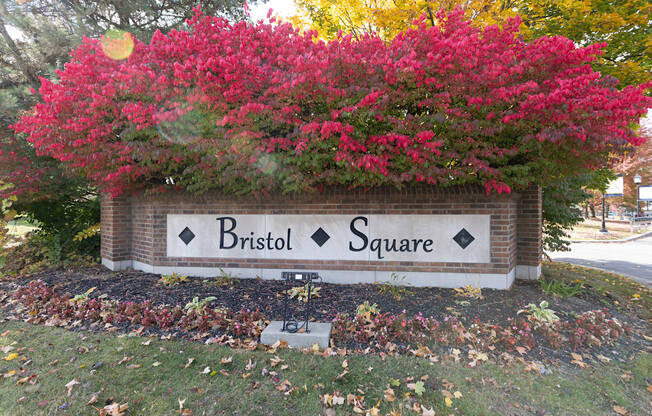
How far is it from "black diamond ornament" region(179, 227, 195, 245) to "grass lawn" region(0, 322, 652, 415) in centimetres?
251

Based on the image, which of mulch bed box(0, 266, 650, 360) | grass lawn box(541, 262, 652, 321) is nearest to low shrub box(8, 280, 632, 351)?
mulch bed box(0, 266, 650, 360)

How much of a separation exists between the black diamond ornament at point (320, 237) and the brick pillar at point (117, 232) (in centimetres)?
381

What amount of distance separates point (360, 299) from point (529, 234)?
3.56 metres

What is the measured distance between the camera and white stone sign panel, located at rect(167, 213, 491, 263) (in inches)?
205

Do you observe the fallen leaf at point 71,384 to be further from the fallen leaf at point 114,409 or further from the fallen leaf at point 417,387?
the fallen leaf at point 417,387

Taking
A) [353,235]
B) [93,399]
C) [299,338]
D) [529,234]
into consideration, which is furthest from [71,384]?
[529,234]

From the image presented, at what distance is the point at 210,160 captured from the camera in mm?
4730

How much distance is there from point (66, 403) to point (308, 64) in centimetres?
406

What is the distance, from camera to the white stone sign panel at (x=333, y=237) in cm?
520

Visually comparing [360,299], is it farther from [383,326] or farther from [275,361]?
[275,361]

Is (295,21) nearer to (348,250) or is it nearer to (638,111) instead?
(348,250)

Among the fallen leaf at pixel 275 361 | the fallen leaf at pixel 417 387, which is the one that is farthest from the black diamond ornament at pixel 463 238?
the fallen leaf at pixel 275 361

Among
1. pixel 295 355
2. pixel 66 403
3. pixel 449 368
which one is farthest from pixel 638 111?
pixel 66 403

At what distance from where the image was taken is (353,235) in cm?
546
